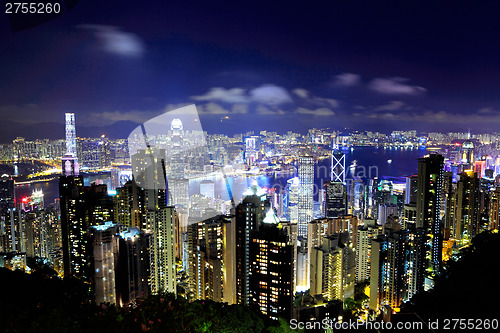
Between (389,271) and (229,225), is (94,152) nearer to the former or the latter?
(229,225)

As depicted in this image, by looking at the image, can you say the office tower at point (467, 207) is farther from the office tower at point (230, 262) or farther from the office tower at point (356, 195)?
the office tower at point (230, 262)

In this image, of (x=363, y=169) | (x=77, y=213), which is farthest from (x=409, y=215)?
(x=77, y=213)

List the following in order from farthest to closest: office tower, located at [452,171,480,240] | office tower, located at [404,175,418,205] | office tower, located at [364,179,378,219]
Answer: office tower, located at [364,179,378,219] < office tower, located at [452,171,480,240] < office tower, located at [404,175,418,205]

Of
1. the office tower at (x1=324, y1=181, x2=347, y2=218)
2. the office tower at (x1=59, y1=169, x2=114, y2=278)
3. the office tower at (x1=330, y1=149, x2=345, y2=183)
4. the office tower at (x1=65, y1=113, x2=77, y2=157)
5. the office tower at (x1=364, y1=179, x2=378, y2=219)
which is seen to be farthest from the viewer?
the office tower at (x1=330, y1=149, x2=345, y2=183)

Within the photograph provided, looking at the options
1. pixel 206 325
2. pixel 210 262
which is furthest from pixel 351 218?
pixel 206 325

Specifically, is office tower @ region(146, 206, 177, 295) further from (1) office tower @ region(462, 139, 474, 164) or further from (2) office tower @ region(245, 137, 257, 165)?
(1) office tower @ region(462, 139, 474, 164)

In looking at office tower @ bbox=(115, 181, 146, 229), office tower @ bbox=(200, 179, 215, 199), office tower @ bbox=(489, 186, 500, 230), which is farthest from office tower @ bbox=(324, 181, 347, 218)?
office tower @ bbox=(115, 181, 146, 229)

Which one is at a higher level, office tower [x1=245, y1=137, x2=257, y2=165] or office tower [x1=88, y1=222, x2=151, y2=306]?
office tower [x1=245, y1=137, x2=257, y2=165]
